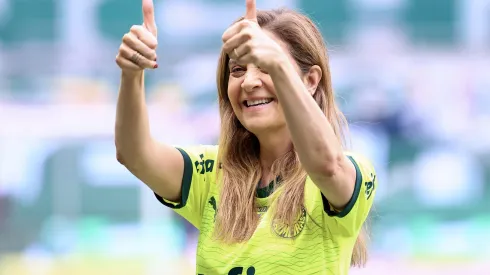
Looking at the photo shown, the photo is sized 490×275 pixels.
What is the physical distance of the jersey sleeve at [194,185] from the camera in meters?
2.38

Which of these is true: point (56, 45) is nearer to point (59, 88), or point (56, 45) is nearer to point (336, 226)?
point (59, 88)

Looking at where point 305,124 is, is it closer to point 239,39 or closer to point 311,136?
point 311,136

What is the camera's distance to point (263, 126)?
2299mm

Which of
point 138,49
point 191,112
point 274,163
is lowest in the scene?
point 191,112

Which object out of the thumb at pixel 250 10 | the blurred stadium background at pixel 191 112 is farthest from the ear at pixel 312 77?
the blurred stadium background at pixel 191 112

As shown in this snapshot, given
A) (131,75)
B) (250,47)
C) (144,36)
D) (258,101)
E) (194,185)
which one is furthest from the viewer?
(194,185)

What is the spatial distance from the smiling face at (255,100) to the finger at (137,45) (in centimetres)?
28

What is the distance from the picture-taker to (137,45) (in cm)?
207

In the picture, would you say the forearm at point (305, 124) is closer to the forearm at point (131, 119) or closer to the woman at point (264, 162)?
the woman at point (264, 162)

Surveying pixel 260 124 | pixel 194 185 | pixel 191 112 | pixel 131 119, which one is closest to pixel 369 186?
pixel 260 124

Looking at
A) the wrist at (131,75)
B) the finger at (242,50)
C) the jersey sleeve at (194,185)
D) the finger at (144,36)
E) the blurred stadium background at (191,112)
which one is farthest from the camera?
the blurred stadium background at (191,112)

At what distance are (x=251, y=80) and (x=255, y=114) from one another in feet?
0.27

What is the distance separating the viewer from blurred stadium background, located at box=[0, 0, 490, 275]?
8.12 m

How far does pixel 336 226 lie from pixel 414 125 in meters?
6.34
